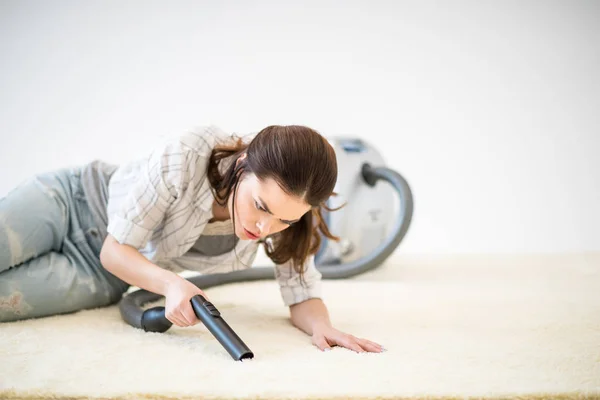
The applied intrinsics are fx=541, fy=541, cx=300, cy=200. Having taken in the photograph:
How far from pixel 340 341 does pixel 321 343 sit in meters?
0.04

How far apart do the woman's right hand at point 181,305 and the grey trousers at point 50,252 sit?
1.39 feet

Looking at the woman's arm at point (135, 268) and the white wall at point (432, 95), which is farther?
the white wall at point (432, 95)

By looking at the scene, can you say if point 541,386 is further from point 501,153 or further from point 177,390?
point 501,153

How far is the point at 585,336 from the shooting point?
121 cm

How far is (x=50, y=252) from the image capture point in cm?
144

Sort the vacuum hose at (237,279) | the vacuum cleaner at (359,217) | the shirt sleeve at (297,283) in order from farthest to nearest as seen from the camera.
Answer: the vacuum cleaner at (359,217), the shirt sleeve at (297,283), the vacuum hose at (237,279)

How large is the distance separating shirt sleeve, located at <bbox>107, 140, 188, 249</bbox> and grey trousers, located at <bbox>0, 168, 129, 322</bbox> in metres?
0.28

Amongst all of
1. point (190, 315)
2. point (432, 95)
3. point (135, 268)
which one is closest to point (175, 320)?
point (190, 315)

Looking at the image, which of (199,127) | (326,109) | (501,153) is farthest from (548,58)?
(199,127)

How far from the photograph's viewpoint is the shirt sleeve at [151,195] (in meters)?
1.20

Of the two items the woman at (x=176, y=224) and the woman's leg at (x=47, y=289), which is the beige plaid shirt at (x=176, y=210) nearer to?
the woman at (x=176, y=224)

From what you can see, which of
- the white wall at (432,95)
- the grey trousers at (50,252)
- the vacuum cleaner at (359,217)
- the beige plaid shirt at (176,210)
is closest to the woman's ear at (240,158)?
the beige plaid shirt at (176,210)

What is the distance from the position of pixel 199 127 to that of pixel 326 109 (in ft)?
5.65

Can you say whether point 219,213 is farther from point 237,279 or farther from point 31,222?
point 237,279
